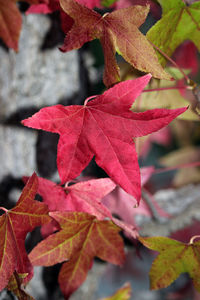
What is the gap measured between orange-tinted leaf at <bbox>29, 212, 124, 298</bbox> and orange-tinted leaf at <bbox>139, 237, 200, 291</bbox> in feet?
0.24

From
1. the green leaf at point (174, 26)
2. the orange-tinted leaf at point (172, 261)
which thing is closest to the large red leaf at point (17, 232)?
the orange-tinted leaf at point (172, 261)

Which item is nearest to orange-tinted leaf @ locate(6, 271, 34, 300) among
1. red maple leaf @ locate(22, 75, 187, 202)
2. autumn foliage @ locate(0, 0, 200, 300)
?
autumn foliage @ locate(0, 0, 200, 300)

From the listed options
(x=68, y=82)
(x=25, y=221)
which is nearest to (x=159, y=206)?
(x=68, y=82)

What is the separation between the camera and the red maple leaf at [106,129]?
371 millimetres

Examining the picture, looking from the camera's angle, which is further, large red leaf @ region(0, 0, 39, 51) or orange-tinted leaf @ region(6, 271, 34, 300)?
large red leaf @ region(0, 0, 39, 51)

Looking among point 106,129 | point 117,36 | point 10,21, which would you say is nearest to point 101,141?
point 106,129

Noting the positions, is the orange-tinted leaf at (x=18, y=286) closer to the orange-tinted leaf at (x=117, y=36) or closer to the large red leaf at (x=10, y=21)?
the orange-tinted leaf at (x=117, y=36)

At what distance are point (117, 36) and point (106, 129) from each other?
0.11m

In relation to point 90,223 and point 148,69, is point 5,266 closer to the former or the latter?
point 90,223

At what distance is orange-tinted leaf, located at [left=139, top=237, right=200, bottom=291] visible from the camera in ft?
1.40

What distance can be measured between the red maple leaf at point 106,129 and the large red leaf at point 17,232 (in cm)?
5

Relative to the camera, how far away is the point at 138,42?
14.6 inches

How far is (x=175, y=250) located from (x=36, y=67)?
0.48 m

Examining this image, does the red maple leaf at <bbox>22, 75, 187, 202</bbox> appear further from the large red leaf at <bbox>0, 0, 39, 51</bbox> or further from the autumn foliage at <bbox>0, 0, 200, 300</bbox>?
the large red leaf at <bbox>0, 0, 39, 51</bbox>
